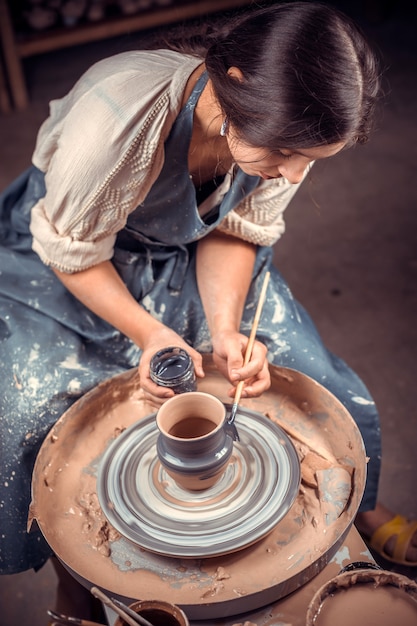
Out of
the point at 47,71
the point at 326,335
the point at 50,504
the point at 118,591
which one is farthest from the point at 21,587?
the point at 47,71

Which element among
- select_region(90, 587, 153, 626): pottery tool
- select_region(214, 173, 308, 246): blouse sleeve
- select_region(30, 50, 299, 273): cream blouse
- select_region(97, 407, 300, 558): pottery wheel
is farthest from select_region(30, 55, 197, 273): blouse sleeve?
select_region(90, 587, 153, 626): pottery tool

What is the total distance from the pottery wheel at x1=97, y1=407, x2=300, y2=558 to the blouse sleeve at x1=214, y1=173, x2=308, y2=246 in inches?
21.0

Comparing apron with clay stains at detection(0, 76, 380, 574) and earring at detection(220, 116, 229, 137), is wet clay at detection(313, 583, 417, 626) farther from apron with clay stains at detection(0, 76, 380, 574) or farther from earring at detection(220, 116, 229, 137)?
earring at detection(220, 116, 229, 137)

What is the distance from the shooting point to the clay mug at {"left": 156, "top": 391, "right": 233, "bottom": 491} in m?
1.31

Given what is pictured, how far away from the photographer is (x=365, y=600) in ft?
3.78

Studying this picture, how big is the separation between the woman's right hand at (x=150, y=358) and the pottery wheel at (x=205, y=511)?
0.07 metres

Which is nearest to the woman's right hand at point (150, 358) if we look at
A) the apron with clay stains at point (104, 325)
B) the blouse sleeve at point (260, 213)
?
the apron with clay stains at point (104, 325)

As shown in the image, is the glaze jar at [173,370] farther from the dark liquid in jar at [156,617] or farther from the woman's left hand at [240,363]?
the dark liquid in jar at [156,617]

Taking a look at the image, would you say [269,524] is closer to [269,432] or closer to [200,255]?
[269,432]

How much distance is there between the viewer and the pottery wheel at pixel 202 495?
1.29 metres

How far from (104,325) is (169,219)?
0.31 meters

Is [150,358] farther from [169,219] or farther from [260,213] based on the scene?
[260,213]

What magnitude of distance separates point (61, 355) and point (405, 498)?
1.20 metres

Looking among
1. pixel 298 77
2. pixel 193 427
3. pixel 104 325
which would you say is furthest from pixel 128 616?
pixel 298 77
